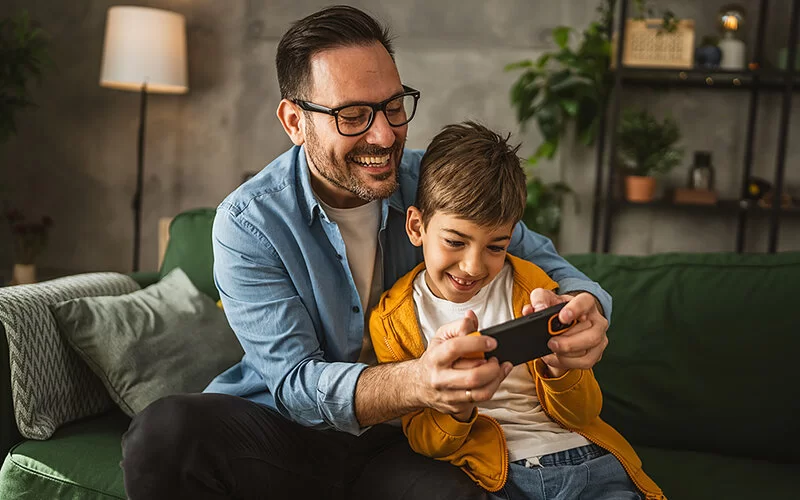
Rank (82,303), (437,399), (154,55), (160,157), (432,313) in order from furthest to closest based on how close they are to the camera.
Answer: (160,157) < (154,55) < (82,303) < (432,313) < (437,399)

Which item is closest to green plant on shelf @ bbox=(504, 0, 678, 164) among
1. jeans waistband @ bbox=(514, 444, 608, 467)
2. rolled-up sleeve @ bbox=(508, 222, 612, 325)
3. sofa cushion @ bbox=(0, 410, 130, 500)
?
rolled-up sleeve @ bbox=(508, 222, 612, 325)

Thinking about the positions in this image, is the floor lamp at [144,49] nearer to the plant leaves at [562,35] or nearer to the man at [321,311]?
the plant leaves at [562,35]

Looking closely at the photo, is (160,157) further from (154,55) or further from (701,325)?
(701,325)

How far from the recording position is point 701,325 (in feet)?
5.86

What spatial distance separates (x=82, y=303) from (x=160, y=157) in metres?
2.57

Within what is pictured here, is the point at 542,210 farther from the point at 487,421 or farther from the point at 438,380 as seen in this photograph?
the point at 438,380

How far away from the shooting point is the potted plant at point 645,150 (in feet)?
11.8

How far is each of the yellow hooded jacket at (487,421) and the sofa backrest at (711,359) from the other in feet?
1.38

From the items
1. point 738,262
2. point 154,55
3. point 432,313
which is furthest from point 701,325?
point 154,55

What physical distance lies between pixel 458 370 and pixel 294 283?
50 cm

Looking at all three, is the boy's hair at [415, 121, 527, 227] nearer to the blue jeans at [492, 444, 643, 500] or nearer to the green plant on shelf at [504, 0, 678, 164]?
the blue jeans at [492, 444, 643, 500]

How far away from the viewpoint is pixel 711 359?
1.77 m

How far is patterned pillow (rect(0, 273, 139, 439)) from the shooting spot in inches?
63.4

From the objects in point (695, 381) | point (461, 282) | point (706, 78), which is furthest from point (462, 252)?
point (706, 78)
